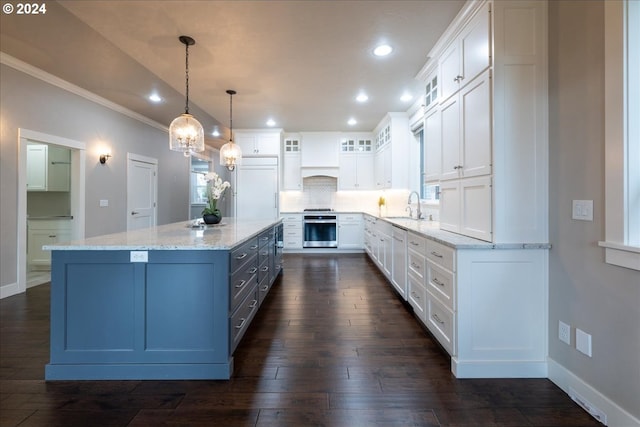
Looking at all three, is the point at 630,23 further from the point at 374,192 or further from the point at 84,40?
the point at 374,192

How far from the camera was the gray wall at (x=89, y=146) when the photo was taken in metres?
3.48

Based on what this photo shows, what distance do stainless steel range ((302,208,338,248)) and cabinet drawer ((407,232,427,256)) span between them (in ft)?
11.4

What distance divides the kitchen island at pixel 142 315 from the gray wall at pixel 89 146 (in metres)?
2.56

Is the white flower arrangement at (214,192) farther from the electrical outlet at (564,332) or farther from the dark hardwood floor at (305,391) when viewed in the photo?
the electrical outlet at (564,332)

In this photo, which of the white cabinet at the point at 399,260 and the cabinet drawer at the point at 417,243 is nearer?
the cabinet drawer at the point at 417,243

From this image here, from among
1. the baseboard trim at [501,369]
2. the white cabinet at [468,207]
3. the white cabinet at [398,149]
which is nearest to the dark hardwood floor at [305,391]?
the baseboard trim at [501,369]

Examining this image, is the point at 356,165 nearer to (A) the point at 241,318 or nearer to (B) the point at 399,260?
(B) the point at 399,260

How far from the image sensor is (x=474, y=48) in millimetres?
2164

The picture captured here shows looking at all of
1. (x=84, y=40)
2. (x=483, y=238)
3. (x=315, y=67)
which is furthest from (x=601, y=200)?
(x=84, y=40)

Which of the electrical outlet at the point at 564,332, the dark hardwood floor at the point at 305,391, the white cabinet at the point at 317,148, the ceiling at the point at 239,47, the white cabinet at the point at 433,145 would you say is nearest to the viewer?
the dark hardwood floor at the point at 305,391

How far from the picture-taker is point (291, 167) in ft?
22.4

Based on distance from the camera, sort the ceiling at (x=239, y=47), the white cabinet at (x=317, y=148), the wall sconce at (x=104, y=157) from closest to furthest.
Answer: the ceiling at (x=239, y=47)
the wall sconce at (x=104, y=157)
the white cabinet at (x=317, y=148)

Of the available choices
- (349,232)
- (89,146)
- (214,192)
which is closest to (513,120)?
(214,192)

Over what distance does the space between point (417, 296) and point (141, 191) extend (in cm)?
549
